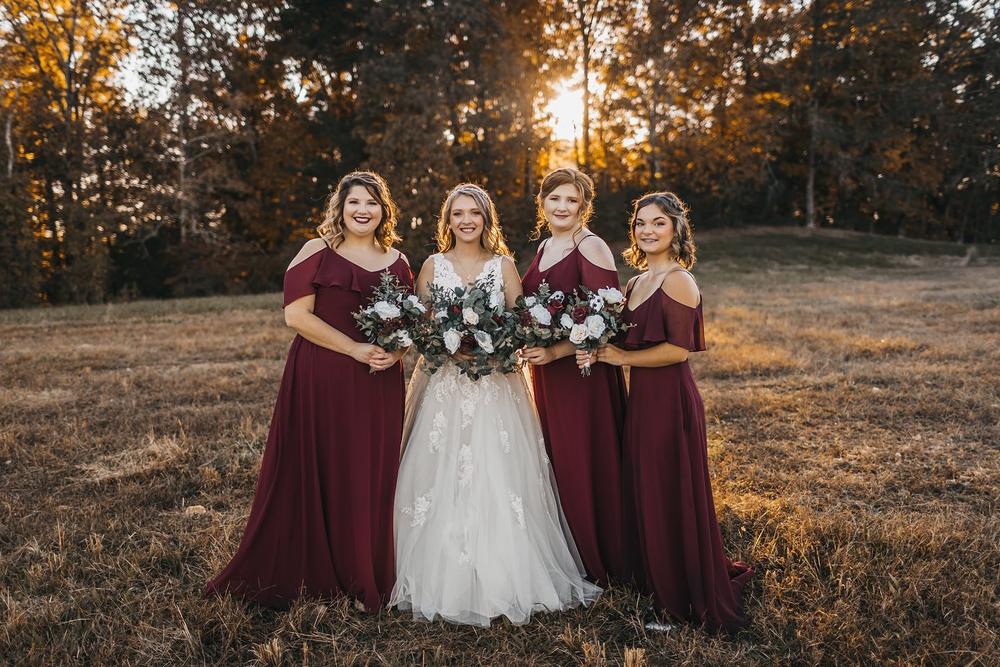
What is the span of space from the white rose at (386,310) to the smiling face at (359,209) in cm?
61

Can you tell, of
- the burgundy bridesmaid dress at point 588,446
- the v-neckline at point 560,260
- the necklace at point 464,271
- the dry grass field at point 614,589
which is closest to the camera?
the dry grass field at point 614,589

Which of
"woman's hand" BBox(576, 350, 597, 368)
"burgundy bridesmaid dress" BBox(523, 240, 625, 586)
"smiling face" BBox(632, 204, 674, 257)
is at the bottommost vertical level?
"burgundy bridesmaid dress" BBox(523, 240, 625, 586)

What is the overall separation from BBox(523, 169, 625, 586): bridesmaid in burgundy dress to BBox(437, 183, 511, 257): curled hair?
0.37 meters

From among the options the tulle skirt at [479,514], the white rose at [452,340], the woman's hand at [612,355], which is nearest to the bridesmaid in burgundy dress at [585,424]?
the tulle skirt at [479,514]

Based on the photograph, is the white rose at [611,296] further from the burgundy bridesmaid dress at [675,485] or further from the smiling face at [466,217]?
the smiling face at [466,217]

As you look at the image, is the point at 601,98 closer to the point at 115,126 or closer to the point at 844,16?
the point at 844,16

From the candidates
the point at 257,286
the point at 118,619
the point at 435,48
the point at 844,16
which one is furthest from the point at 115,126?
Answer: the point at 844,16

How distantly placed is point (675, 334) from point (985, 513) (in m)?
3.13

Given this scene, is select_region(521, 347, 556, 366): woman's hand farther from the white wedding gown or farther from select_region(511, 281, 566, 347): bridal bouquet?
the white wedding gown

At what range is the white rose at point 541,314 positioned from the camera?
3.70 meters

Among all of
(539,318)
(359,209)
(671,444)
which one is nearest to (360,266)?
(359,209)

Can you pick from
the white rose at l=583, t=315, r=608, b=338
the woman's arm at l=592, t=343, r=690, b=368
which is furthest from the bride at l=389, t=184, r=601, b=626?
the woman's arm at l=592, t=343, r=690, b=368

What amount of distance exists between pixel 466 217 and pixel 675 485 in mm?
1990

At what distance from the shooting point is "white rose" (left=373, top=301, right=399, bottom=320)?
12.0 feet
